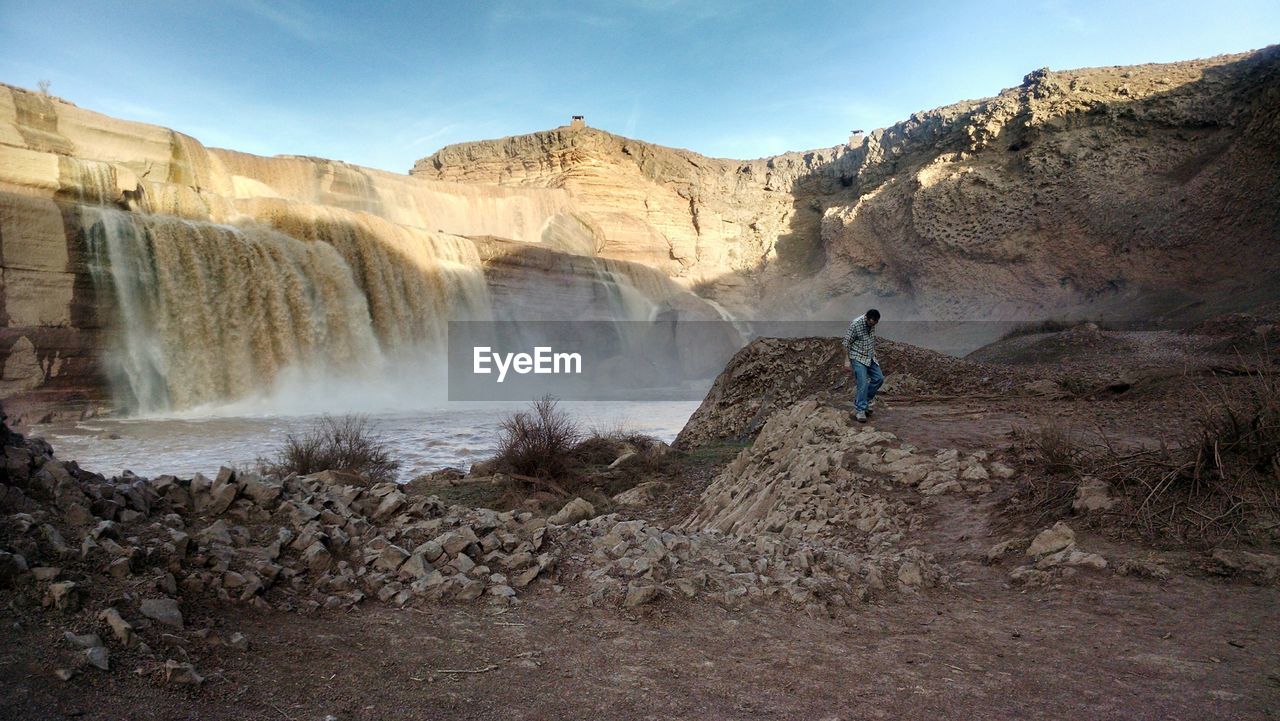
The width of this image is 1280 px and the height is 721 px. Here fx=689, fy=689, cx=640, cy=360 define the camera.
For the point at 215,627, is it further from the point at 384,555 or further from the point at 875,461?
Answer: the point at 875,461

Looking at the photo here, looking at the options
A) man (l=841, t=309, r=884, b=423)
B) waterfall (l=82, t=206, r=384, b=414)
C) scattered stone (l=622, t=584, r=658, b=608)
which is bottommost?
scattered stone (l=622, t=584, r=658, b=608)

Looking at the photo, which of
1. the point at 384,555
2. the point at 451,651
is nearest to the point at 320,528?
the point at 384,555

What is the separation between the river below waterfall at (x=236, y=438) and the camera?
10766mm

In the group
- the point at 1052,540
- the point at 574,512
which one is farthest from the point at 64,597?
the point at 1052,540

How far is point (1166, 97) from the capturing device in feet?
83.2

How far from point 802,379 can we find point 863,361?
3.27m

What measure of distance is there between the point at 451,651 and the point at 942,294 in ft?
107

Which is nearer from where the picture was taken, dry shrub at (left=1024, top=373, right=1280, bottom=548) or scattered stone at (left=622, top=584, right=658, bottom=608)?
scattered stone at (left=622, top=584, right=658, bottom=608)

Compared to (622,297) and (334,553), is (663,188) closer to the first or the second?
(622,297)

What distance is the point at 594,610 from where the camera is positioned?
3.04 metres

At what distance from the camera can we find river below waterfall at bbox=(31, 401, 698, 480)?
1077cm

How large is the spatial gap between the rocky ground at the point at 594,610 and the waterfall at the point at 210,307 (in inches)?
575

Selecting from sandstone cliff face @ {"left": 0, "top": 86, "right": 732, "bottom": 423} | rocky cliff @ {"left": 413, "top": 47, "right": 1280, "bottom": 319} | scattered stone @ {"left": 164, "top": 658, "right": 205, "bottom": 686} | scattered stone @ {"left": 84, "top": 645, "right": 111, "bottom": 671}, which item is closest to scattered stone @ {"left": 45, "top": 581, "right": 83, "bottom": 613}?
scattered stone @ {"left": 84, "top": 645, "right": 111, "bottom": 671}

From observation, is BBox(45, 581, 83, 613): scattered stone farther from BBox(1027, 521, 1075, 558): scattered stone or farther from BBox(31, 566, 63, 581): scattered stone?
BBox(1027, 521, 1075, 558): scattered stone
